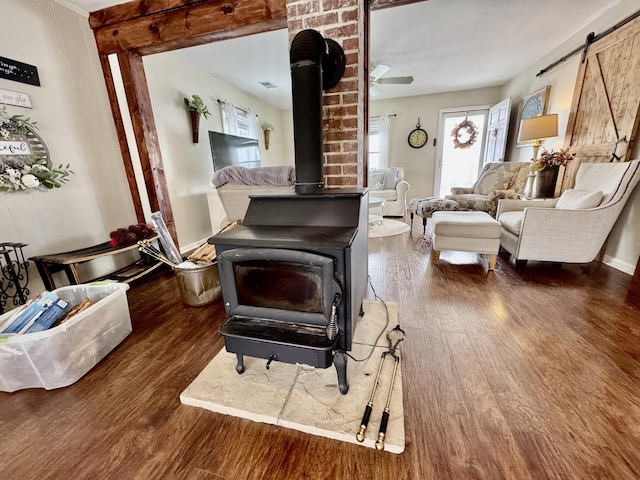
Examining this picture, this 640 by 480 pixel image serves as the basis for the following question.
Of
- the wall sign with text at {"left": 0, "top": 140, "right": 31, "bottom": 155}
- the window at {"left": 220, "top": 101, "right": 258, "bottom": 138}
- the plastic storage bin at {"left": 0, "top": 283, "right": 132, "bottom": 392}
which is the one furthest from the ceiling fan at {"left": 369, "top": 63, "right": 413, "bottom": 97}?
the plastic storage bin at {"left": 0, "top": 283, "right": 132, "bottom": 392}

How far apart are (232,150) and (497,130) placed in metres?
4.62

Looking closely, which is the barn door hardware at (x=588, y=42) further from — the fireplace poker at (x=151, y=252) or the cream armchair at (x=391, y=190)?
the fireplace poker at (x=151, y=252)

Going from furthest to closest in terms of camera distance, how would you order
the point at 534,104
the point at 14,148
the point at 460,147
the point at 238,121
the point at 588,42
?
the point at 460,147 < the point at 238,121 < the point at 534,104 < the point at 588,42 < the point at 14,148

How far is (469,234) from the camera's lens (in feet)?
7.80

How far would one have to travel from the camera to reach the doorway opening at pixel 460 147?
17.4 ft

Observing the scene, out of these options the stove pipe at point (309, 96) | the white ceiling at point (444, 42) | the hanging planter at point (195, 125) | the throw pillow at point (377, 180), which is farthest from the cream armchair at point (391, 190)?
the stove pipe at point (309, 96)

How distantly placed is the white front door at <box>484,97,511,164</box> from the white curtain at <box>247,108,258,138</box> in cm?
440

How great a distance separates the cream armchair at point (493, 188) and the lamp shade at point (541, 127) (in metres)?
0.48

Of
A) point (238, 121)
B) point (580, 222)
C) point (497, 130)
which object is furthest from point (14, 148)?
point (497, 130)

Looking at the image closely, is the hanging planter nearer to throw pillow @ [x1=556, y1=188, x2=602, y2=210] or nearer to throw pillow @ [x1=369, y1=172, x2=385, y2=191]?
throw pillow @ [x1=369, y1=172, x2=385, y2=191]

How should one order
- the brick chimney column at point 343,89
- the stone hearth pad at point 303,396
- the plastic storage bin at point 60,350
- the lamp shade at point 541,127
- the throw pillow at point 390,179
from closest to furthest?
1. the stone hearth pad at point 303,396
2. the plastic storage bin at point 60,350
3. the brick chimney column at point 343,89
4. the lamp shade at point 541,127
5. the throw pillow at point 390,179

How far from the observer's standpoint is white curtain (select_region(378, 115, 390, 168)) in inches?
220

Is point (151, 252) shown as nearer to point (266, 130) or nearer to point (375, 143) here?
point (266, 130)

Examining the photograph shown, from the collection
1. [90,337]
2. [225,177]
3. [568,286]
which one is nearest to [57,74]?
[225,177]
